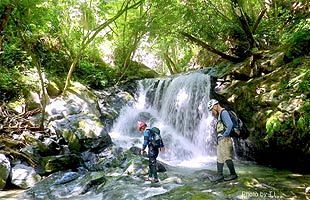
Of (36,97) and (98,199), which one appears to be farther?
(36,97)

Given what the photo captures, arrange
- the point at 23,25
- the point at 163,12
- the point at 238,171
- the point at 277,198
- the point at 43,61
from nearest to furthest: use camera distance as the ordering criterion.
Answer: the point at 277,198, the point at 238,171, the point at 23,25, the point at 163,12, the point at 43,61

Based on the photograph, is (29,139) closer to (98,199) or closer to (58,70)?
(98,199)

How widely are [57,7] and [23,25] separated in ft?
9.44

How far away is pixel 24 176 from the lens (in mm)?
8969

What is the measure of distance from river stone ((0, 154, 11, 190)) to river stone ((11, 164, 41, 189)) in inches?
Answer: 7.7

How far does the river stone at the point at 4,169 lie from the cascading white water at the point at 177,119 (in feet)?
17.1

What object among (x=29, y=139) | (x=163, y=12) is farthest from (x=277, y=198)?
(x=163, y=12)

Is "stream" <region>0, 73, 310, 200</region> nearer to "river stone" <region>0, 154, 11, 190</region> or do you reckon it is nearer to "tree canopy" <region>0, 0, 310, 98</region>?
"river stone" <region>0, 154, 11, 190</region>

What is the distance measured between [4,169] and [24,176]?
1.79ft

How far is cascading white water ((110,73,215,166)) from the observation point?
12969 millimetres

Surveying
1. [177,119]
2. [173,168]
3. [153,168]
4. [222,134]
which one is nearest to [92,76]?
[177,119]

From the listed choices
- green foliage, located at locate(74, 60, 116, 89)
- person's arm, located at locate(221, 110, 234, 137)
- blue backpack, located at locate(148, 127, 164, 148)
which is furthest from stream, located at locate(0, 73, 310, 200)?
green foliage, located at locate(74, 60, 116, 89)

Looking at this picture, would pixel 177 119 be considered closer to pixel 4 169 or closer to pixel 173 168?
pixel 173 168

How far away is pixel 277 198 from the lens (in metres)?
6.12
